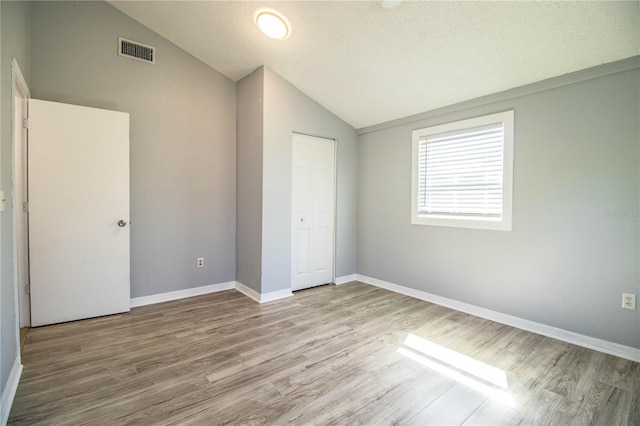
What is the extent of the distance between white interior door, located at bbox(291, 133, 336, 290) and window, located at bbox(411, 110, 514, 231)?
1.20m

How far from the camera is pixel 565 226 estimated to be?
8.52 ft

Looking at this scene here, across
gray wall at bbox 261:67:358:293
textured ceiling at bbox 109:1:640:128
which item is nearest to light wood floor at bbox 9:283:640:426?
gray wall at bbox 261:67:358:293

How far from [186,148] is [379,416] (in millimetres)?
3447

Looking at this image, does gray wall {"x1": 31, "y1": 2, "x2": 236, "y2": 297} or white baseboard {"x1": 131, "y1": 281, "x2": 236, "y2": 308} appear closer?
gray wall {"x1": 31, "y1": 2, "x2": 236, "y2": 297}

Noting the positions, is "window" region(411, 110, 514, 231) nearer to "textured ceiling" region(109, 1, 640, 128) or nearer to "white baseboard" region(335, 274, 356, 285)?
"textured ceiling" region(109, 1, 640, 128)

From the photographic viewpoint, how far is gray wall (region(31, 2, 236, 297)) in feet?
9.63

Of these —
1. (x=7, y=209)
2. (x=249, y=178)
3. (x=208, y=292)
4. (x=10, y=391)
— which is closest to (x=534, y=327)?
(x=249, y=178)

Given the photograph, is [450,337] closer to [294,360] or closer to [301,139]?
[294,360]

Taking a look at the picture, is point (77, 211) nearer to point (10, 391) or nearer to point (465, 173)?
point (10, 391)

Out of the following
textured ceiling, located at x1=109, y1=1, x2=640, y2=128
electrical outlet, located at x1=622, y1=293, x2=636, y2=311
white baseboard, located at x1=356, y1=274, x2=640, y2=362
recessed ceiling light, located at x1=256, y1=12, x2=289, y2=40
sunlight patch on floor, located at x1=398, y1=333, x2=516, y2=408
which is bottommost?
sunlight patch on floor, located at x1=398, y1=333, x2=516, y2=408

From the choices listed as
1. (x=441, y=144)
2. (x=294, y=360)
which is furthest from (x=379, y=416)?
(x=441, y=144)

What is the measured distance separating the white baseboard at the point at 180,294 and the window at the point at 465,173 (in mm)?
2701

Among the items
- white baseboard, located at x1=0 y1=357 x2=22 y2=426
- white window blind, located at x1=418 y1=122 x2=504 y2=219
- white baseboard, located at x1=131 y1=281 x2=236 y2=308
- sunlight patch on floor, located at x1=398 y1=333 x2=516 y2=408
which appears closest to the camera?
white baseboard, located at x1=0 y1=357 x2=22 y2=426

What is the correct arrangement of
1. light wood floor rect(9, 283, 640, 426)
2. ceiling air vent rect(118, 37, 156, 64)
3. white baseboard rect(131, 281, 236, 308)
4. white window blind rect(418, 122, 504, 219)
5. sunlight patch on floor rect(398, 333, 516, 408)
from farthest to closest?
white baseboard rect(131, 281, 236, 308)
ceiling air vent rect(118, 37, 156, 64)
white window blind rect(418, 122, 504, 219)
sunlight patch on floor rect(398, 333, 516, 408)
light wood floor rect(9, 283, 640, 426)
